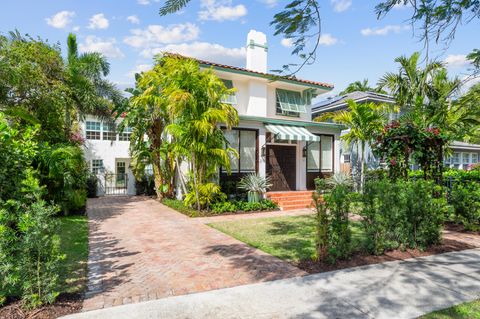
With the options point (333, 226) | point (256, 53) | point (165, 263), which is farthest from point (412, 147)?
point (256, 53)

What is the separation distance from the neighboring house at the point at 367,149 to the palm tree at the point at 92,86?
16.9 meters

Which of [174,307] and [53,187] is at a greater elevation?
[53,187]

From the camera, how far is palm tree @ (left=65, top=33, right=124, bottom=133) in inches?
749

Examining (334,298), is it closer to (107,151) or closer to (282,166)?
(282,166)

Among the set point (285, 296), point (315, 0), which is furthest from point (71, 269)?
point (315, 0)

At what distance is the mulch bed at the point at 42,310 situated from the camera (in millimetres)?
4309

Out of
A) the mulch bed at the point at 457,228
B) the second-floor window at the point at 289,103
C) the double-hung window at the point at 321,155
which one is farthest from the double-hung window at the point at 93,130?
the mulch bed at the point at 457,228

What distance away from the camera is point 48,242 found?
4586mm

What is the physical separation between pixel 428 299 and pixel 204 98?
11474 mm

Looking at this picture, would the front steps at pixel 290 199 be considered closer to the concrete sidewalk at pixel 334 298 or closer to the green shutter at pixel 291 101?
the green shutter at pixel 291 101

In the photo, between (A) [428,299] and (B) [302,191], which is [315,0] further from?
(B) [302,191]

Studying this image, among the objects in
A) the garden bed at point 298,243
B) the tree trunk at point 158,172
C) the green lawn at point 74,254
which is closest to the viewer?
the green lawn at point 74,254

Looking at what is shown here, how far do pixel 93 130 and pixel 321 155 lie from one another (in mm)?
21892

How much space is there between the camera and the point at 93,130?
95.9 feet
